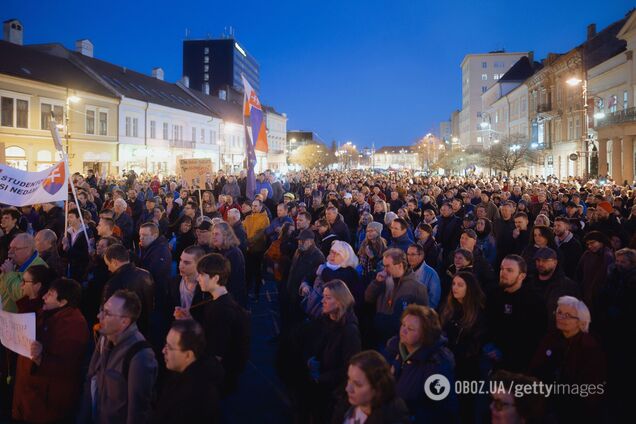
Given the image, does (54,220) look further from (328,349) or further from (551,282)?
(551,282)

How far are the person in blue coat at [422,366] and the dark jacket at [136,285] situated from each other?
293 centimetres

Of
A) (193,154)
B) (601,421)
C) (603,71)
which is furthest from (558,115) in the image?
(601,421)

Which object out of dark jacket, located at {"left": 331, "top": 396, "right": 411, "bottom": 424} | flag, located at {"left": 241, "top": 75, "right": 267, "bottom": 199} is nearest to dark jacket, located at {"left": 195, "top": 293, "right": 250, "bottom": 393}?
dark jacket, located at {"left": 331, "top": 396, "right": 411, "bottom": 424}

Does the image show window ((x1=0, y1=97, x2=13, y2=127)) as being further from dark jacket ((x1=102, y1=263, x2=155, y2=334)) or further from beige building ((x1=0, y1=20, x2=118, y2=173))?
dark jacket ((x1=102, y1=263, x2=155, y2=334))

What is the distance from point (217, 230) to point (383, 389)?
445 centimetres

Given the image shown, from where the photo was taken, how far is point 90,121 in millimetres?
38812

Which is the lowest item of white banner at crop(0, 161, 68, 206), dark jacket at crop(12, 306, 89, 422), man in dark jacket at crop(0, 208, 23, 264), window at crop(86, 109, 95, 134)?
dark jacket at crop(12, 306, 89, 422)

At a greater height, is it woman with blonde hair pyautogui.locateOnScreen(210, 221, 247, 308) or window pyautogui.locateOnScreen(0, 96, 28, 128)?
window pyautogui.locateOnScreen(0, 96, 28, 128)

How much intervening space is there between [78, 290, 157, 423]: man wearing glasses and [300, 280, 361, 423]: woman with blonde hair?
3.90 feet

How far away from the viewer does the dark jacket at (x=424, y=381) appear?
3734mm

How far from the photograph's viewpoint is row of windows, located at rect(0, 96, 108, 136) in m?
31.4

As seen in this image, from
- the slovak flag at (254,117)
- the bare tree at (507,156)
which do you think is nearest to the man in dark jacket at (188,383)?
the slovak flag at (254,117)

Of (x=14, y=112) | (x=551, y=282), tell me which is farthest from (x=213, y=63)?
(x=551, y=282)

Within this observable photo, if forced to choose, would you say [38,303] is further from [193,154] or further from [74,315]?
[193,154]
